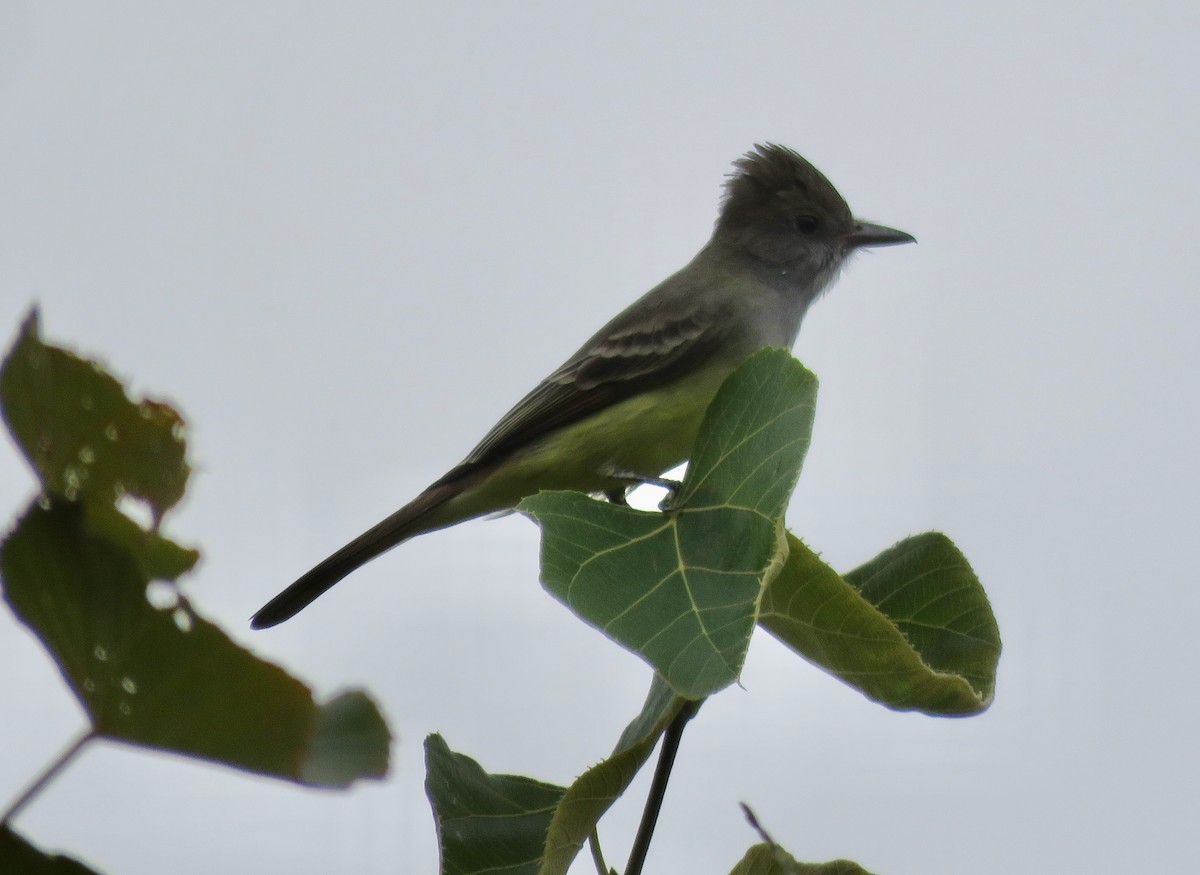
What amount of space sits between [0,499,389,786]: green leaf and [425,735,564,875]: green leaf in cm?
85

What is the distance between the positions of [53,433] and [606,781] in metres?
0.94

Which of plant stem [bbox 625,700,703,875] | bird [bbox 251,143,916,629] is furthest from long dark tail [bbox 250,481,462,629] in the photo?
plant stem [bbox 625,700,703,875]

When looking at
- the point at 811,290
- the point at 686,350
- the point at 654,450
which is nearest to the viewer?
the point at 654,450

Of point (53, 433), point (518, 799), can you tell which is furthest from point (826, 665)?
point (53, 433)

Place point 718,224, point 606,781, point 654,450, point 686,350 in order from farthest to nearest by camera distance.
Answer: point 718,224 < point 686,350 < point 654,450 < point 606,781

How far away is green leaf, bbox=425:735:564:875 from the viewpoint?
1633 millimetres

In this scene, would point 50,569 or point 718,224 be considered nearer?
point 50,569

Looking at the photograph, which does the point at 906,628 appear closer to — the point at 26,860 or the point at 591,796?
the point at 591,796

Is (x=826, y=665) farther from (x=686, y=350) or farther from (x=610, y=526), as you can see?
(x=686, y=350)

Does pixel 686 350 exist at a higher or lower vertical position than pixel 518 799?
higher

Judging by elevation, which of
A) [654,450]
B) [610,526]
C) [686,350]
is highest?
[686,350]

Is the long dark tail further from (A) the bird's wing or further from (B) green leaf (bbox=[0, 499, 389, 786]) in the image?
(B) green leaf (bbox=[0, 499, 389, 786])

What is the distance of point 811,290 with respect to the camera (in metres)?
4.98

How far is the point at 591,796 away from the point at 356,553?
231cm
